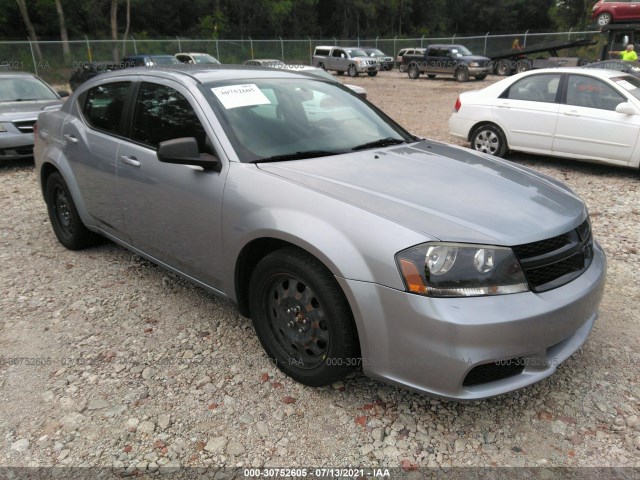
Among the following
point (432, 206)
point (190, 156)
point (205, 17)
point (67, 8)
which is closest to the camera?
point (432, 206)

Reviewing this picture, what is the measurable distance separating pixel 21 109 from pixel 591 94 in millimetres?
9109

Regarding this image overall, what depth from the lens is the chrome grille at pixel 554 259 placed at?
225 cm

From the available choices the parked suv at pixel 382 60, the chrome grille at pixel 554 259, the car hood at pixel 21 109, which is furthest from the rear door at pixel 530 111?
the parked suv at pixel 382 60

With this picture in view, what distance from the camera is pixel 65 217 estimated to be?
464 centimetres

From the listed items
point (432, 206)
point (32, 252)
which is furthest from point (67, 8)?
point (432, 206)

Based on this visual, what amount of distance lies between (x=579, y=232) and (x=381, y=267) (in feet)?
3.93

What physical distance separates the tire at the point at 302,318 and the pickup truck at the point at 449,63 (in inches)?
1004

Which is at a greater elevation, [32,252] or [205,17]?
[205,17]

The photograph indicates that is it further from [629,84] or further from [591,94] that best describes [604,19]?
[591,94]

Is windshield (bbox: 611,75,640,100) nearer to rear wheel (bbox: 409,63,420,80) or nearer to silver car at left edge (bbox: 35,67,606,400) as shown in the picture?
silver car at left edge (bbox: 35,67,606,400)

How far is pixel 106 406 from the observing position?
2.62 m

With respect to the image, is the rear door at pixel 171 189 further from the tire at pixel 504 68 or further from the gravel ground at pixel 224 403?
the tire at pixel 504 68

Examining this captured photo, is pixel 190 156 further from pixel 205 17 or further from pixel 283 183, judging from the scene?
pixel 205 17

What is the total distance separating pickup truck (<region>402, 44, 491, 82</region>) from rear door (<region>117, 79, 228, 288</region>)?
24776 millimetres
